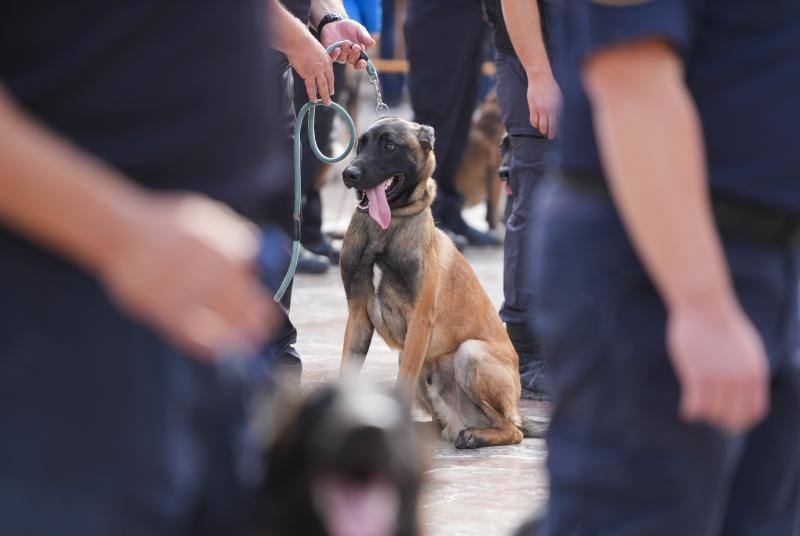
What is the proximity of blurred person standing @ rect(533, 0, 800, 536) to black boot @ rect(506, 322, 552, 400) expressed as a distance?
380 cm

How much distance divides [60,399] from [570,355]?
677mm

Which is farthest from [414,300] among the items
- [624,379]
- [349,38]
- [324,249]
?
[624,379]

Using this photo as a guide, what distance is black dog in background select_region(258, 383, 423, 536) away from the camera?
1.35 metres

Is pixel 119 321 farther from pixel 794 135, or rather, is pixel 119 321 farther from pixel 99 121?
pixel 794 135

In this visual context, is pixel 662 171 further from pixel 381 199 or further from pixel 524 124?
pixel 381 199

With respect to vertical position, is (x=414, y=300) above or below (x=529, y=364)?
above

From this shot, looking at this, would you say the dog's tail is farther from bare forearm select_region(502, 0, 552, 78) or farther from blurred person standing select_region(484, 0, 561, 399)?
bare forearm select_region(502, 0, 552, 78)

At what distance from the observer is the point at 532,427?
5.13m

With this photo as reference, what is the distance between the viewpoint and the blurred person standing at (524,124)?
4605 mm

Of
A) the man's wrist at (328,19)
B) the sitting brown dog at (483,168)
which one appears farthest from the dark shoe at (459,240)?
the man's wrist at (328,19)

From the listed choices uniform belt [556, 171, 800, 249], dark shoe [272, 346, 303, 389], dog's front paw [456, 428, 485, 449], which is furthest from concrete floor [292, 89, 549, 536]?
uniform belt [556, 171, 800, 249]

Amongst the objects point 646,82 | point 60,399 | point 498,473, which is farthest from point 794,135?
point 498,473

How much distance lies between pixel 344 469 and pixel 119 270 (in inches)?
13.4

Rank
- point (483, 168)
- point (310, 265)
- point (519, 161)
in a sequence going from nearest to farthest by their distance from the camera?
point (519, 161), point (310, 265), point (483, 168)
